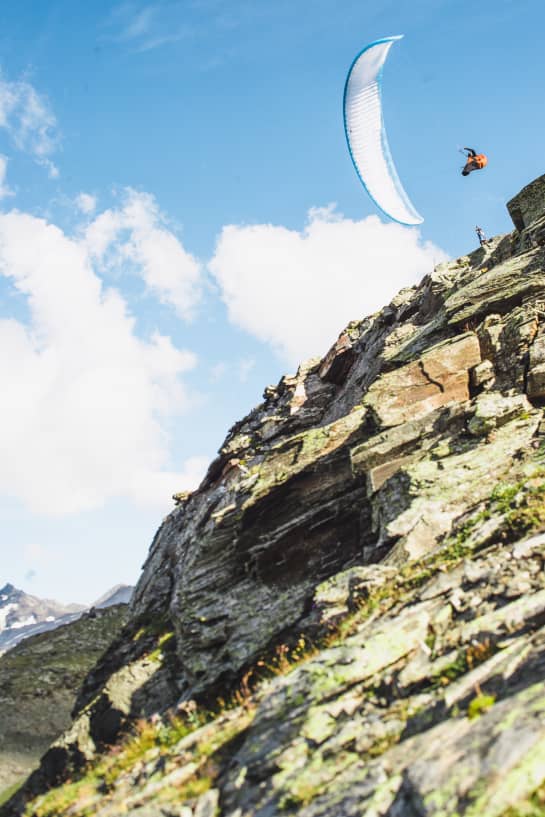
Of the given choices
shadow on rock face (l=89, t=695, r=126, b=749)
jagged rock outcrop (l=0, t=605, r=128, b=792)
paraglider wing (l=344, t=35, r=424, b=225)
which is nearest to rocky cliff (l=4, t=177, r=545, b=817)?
shadow on rock face (l=89, t=695, r=126, b=749)

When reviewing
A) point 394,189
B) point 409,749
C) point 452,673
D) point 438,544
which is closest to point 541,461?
point 438,544

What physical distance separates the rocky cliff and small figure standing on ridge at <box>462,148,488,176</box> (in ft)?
13.8

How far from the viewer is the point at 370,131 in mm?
36438

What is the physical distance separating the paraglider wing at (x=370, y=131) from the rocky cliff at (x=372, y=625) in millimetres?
10365

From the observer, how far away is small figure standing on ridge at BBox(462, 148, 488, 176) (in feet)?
101

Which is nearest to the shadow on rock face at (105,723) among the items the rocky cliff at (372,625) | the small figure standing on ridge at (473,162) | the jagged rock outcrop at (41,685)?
the rocky cliff at (372,625)

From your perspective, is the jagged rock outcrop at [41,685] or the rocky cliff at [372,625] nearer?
the rocky cliff at [372,625]

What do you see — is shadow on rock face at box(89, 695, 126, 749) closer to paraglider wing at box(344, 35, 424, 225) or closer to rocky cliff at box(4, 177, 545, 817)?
rocky cliff at box(4, 177, 545, 817)

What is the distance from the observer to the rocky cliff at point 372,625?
7.19 metres

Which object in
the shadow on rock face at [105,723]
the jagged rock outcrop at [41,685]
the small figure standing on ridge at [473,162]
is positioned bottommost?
the shadow on rock face at [105,723]

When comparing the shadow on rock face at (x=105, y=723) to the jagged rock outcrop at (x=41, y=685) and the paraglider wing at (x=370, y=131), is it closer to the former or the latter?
the jagged rock outcrop at (x=41, y=685)

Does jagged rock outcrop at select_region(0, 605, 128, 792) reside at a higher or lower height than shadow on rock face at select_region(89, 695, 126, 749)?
higher

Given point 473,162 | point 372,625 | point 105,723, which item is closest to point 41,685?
point 105,723

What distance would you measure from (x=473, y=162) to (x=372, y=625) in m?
28.3
